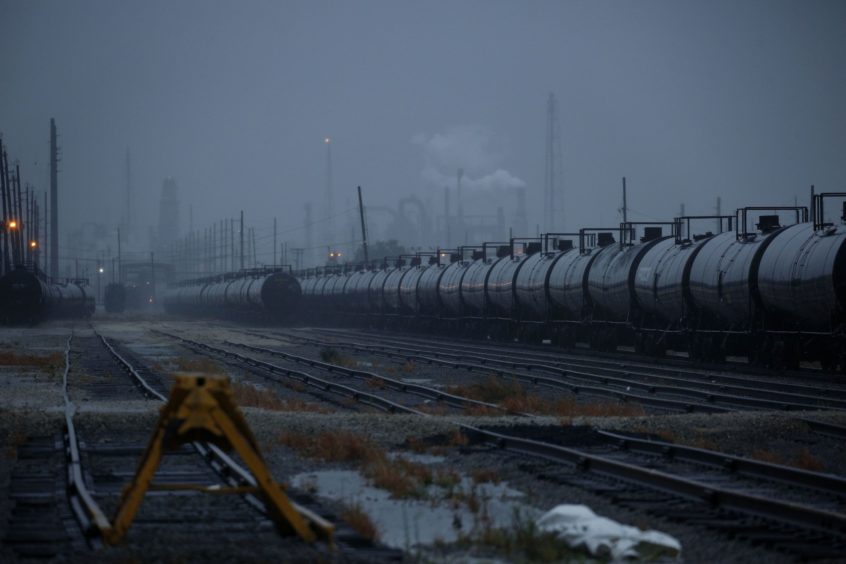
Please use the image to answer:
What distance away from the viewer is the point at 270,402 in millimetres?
18719

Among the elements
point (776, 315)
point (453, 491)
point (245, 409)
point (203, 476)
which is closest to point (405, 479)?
point (453, 491)

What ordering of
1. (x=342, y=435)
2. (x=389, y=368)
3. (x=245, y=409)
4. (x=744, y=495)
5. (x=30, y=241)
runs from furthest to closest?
(x=30, y=241)
(x=389, y=368)
(x=245, y=409)
(x=342, y=435)
(x=744, y=495)

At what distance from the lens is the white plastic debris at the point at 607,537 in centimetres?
732

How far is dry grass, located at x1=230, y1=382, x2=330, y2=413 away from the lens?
706 inches

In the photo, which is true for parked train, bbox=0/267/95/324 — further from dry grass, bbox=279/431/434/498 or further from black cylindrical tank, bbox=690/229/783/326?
dry grass, bbox=279/431/434/498

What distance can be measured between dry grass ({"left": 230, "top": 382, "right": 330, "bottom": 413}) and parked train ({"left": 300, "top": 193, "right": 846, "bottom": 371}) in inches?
403

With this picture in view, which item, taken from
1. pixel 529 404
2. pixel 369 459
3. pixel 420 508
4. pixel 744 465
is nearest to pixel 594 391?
pixel 529 404

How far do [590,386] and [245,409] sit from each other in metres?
7.32

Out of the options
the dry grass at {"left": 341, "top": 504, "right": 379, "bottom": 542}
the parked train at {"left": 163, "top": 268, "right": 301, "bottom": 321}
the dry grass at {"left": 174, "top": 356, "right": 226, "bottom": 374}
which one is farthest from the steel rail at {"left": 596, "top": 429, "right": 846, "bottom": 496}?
the parked train at {"left": 163, "top": 268, "right": 301, "bottom": 321}

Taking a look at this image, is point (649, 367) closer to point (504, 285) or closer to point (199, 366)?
point (199, 366)

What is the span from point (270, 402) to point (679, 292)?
43.6ft

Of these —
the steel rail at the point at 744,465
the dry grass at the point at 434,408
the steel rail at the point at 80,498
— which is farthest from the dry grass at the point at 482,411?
the steel rail at the point at 80,498

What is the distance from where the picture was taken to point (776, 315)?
987 inches

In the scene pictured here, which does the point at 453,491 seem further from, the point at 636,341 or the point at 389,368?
the point at 636,341
